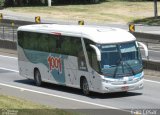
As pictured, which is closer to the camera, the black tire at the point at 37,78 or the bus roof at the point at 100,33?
the bus roof at the point at 100,33

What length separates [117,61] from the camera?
21719mm

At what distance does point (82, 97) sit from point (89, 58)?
152 centimetres

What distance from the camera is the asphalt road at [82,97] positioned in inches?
760

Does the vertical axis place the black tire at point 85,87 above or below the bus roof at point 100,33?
below

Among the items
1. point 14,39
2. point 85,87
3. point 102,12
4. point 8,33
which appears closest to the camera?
point 85,87

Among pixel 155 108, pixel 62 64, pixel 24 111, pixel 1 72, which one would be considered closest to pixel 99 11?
pixel 1 72

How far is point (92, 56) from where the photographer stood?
22.0m

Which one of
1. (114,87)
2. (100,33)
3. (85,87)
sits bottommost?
(85,87)

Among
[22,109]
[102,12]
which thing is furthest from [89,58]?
[102,12]

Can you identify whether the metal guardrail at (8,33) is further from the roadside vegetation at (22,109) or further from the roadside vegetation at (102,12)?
the roadside vegetation at (102,12)

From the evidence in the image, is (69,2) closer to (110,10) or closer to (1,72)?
(110,10)

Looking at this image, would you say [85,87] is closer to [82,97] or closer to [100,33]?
[82,97]

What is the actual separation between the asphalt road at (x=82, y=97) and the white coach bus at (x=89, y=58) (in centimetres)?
44

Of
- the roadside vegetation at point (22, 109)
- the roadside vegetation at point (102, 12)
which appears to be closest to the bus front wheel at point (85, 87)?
the roadside vegetation at point (22, 109)
